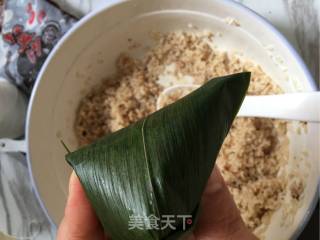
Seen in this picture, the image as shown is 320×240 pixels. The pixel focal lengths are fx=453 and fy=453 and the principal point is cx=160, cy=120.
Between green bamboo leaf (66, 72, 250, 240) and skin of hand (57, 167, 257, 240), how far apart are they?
0.07 meters

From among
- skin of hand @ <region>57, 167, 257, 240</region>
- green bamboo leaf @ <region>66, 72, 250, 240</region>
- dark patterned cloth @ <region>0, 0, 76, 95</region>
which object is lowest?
skin of hand @ <region>57, 167, 257, 240</region>

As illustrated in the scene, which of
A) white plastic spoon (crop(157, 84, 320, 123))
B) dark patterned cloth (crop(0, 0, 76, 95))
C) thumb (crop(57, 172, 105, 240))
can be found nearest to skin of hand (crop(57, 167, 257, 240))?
thumb (crop(57, 172, 105, 240))

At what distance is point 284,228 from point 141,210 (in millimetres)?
388

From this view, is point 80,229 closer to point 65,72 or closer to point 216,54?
point 65,72

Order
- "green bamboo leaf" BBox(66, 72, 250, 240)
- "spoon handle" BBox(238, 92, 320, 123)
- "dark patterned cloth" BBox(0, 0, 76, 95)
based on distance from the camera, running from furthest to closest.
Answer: "dark patterned cloth" BBox(0, 0, 76, 95)
"spoon handle" BBox(238, 92, 320, 123)
"green bamboo leaf" BBox(66, 72, 250, 240)

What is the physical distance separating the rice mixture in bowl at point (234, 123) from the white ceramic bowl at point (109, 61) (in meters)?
0.02

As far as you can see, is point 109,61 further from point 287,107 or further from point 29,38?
point 287,107

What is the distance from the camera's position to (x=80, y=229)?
0.67 meters

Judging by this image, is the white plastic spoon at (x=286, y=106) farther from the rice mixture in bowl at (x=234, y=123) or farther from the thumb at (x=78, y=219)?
the thumb at (x=78, y=219)

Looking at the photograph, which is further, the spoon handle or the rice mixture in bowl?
the rice mixture in bowl

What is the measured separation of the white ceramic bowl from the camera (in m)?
0.88

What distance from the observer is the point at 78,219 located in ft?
2.22

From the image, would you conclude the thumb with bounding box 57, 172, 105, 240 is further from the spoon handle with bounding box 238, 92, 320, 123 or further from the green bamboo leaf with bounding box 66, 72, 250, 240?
the spoon handle with bounding box 238, 92, 320, 123

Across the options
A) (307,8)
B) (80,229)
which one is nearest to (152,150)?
(80,229)
